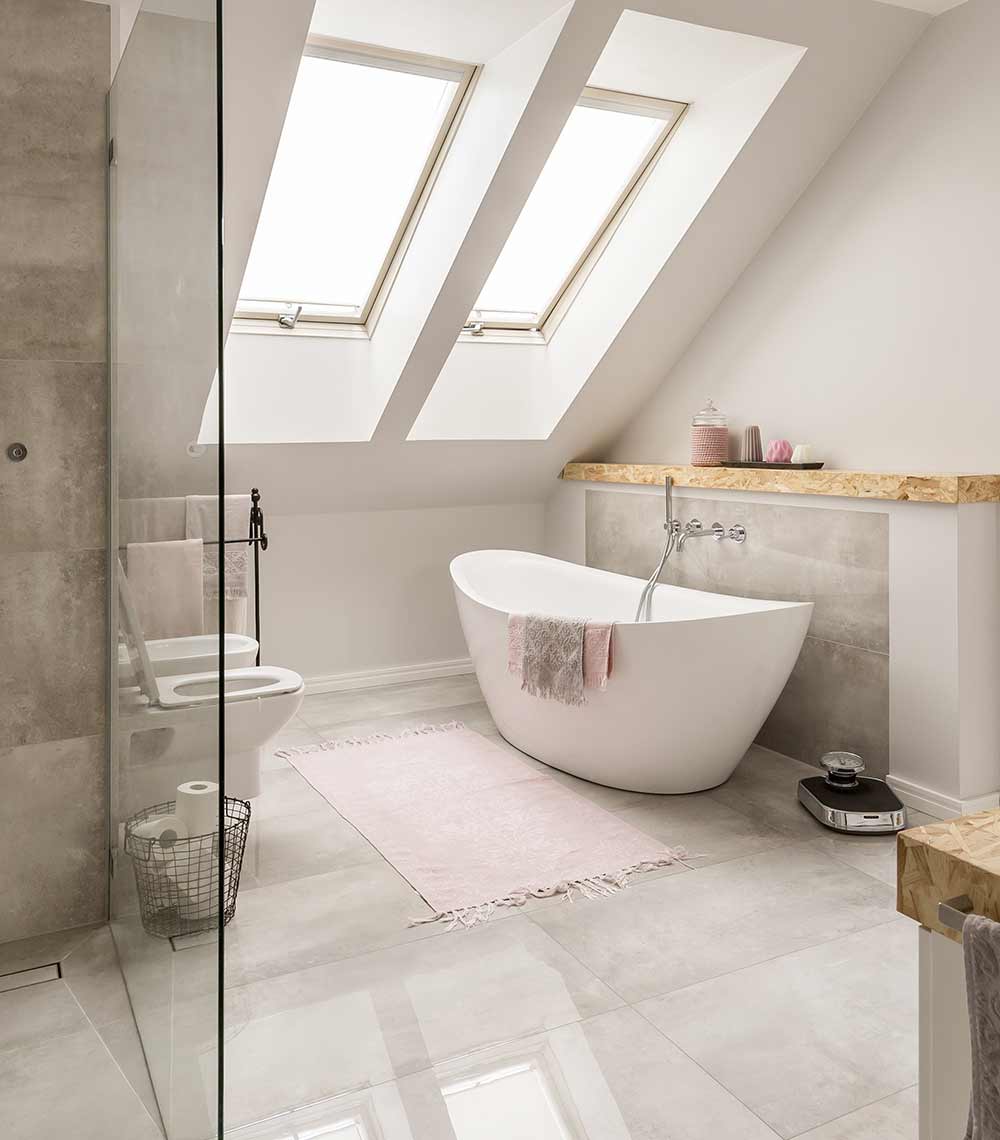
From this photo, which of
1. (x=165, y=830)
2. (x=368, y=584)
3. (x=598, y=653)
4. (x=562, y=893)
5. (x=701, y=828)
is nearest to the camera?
(x=165, y=830)

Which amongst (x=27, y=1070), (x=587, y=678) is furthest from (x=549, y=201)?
(x=27, y=1070)

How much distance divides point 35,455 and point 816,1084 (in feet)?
7.44

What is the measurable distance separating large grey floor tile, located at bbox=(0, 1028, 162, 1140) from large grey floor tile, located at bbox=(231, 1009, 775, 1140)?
0.79ft

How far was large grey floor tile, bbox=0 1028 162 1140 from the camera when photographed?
6.33ft

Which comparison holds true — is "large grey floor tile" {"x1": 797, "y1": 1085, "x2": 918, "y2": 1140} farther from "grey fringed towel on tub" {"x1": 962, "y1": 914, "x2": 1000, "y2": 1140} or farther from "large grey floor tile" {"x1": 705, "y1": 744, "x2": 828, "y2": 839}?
"large grey floor tile" {"x1": 705, "y1": 744, "x2": 828, "y2": 839}

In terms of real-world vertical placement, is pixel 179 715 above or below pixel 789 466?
below

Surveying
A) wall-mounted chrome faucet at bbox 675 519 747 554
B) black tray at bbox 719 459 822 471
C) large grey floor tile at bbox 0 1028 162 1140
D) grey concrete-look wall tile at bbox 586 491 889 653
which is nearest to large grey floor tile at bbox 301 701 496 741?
grey concrete-look wall tile at bbox 586 491 889 653

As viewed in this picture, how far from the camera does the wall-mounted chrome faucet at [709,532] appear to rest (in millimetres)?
4246

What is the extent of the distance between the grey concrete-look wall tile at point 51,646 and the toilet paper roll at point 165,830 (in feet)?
2.18

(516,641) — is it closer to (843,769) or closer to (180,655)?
(843,769)

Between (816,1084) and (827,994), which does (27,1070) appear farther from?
(827,994)

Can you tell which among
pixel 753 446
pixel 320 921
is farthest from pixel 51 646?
pixel 753 446

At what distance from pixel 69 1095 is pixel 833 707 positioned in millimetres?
2848

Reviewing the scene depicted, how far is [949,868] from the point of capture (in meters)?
1.06
